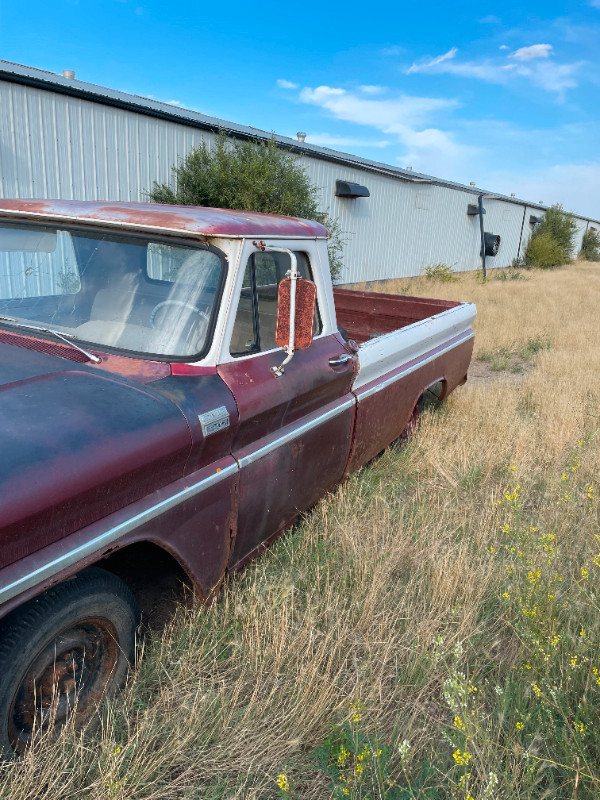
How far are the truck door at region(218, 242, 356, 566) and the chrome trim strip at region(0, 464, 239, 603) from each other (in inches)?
9.9

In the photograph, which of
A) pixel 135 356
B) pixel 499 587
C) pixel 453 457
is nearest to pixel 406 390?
pixel 453 457

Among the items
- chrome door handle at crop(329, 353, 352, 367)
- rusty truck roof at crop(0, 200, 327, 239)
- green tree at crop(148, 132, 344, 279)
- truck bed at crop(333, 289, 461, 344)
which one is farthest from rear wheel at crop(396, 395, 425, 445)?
green tree at crop(148, 132, 344, 279)

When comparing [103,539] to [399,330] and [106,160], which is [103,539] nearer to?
[399,330]

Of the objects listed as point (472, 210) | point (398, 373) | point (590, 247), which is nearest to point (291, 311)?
point (398, 373)

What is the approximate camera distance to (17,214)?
2.78 metres

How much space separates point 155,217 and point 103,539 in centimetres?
142

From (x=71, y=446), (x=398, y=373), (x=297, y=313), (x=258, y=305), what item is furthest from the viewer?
(x=398, y=373)

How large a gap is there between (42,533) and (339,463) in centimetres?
199

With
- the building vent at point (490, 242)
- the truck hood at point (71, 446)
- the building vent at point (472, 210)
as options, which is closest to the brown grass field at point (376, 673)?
the truck hood at point (71, 446)

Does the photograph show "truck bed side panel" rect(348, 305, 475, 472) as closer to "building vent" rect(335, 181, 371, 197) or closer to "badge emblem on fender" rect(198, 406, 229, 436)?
"badge emblem on fender" rect(198, 406, 229, 436)

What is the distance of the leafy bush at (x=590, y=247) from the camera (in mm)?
44719

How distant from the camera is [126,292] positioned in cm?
256

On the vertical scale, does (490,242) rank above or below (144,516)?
above

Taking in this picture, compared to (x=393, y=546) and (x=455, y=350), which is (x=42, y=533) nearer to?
(x=393, y=546)
